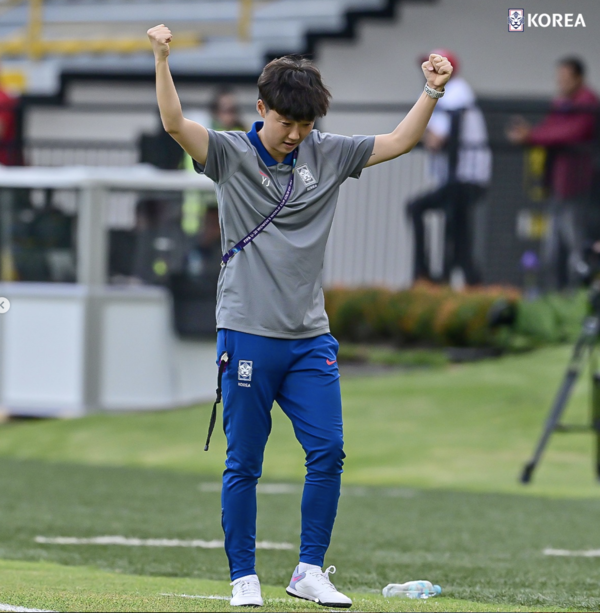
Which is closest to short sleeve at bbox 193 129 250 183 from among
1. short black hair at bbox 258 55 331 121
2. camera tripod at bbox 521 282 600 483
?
short black hair at bbox 258 55 331 121

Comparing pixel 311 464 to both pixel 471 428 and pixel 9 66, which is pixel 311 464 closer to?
pixel 471 428

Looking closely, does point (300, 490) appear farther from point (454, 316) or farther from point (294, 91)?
point (294, 91)

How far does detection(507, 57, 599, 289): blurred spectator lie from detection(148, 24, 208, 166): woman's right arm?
35.8 ft

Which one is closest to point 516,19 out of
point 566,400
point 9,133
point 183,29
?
point 566,400

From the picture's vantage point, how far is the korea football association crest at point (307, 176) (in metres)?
4.98

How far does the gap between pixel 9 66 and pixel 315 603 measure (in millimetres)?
20315

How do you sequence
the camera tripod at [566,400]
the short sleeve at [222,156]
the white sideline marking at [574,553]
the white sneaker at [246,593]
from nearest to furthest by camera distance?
the white sneaker at [246,593] → the short sleeve at [222,156] → the white sideline marking at [574,553] → the camera tripod at [566,400]

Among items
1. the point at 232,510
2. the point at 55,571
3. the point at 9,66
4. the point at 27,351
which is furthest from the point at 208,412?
the point at 9,66

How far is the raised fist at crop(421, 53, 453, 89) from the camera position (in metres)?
5.12

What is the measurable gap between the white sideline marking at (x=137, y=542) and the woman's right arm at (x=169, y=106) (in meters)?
3.25

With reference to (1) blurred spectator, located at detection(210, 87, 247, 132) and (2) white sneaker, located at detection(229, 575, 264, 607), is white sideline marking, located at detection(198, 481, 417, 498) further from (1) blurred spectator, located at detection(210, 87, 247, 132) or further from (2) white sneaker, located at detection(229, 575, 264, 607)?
(2) white sneaker, located at detection(229, 575, 264, 607)

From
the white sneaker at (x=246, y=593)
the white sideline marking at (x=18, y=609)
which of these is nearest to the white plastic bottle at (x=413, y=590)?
the white sneaker at (x=246, y=593)

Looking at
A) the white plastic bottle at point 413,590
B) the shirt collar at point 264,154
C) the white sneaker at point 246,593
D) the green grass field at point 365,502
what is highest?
the shirt collar at point 264,154

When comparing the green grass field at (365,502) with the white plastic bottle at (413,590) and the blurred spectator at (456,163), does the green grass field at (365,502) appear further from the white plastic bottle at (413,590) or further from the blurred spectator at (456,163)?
the blurred spectator at (456,163)
